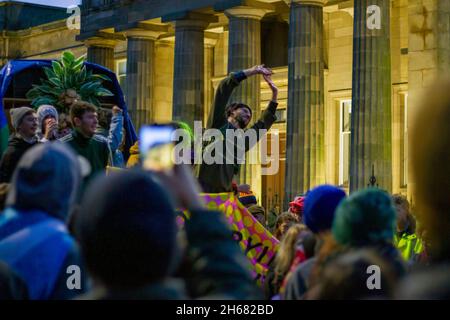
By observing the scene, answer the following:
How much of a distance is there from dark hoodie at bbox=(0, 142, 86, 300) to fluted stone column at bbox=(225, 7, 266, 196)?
27327 millimetres

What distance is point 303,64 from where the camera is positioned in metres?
28.6

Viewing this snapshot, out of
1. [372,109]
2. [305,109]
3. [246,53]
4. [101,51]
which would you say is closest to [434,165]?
[372,109]

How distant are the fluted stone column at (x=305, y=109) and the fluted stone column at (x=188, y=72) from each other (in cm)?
562

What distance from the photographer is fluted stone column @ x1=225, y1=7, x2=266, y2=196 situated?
31047mm

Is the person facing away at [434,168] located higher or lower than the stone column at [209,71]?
lower

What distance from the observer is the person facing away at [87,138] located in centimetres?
834

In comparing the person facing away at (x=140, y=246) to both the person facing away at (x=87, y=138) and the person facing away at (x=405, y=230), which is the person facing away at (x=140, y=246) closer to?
the person facing away at (x=87, y=138)

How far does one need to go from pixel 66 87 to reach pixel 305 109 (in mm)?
16574

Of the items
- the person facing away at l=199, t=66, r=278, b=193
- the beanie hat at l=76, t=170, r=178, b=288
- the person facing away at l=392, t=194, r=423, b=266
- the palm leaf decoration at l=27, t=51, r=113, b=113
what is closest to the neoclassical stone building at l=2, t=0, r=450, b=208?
the palm leaf decoration at l=27, t=51, r=113, b=113

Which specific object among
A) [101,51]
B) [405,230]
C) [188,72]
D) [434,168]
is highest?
[101,51]

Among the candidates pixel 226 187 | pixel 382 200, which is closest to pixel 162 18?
pixel 226 187

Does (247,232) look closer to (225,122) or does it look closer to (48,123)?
(225,122)

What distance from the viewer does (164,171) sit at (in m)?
3.31

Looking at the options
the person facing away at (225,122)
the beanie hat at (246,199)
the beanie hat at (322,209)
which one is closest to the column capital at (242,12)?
the beanie hat at (246,199)
